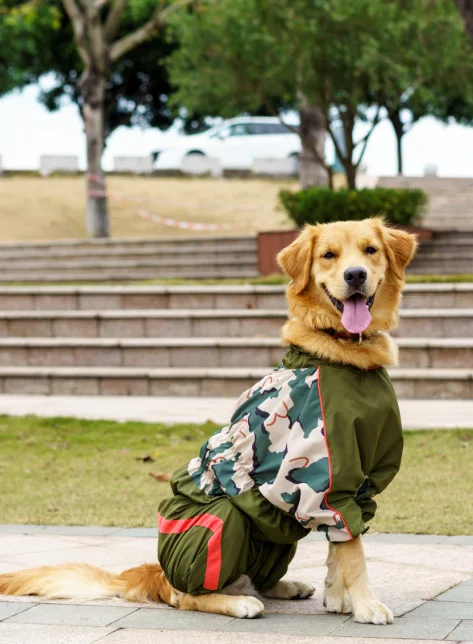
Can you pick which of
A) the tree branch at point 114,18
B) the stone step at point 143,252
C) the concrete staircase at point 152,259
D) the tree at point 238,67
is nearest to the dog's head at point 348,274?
the concrete staircase at point 152,259

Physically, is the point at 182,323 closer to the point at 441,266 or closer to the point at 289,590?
the point at 441,266

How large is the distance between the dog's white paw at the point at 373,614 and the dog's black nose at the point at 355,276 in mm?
1191

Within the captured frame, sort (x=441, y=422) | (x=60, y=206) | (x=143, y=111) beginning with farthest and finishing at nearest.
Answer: (x=143, y=111) < (x=60, y=206) < (x=441, y=422)

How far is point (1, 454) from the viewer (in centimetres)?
855

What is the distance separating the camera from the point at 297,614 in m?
3.95

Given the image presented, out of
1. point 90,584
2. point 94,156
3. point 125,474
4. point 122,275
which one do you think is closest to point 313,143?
point 94,156

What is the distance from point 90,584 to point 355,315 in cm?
152

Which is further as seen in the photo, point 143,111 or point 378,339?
point 143,111

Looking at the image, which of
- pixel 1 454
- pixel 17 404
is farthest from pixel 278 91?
pixel 1 454

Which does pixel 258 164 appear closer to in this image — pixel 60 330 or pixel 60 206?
pixel 60 206

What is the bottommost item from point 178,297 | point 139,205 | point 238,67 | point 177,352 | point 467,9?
point 177,352

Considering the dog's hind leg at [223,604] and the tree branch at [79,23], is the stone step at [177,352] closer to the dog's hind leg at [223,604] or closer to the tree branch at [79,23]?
the dog's hind leg at [223,604]

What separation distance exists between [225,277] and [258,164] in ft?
56.2

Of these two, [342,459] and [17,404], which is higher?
[342,459]
